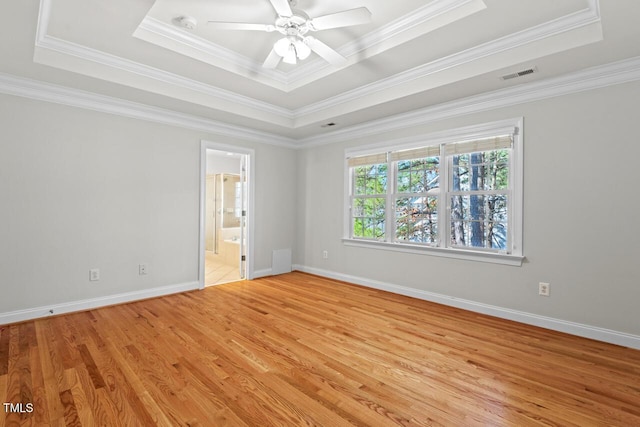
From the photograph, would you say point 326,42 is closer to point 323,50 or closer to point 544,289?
point 323,50

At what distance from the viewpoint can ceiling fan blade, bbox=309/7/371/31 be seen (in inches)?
86.4

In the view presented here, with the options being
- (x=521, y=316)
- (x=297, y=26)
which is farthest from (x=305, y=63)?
(x=521, y=316)

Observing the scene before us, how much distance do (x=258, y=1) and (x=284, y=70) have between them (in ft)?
3.94

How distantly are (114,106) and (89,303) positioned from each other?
2392 mm

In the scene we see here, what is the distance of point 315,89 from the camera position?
3.96 meters

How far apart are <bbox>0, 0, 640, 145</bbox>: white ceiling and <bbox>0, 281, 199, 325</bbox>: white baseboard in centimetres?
244

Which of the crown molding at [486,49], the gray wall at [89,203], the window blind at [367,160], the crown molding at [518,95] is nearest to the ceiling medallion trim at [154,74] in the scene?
the gray wall at [89,203]

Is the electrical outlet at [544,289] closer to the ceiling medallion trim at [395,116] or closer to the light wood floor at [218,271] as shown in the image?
the ceiling medallion trim at [395,116]

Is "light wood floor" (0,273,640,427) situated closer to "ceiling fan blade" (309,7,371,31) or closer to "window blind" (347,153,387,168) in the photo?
"window blind" (347,153,387,168)

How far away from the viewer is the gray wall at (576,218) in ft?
9.09

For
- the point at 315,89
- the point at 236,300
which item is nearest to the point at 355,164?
the point at 315,89

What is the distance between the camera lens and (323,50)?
2.69m

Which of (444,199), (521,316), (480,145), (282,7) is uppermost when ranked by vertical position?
(282,7)

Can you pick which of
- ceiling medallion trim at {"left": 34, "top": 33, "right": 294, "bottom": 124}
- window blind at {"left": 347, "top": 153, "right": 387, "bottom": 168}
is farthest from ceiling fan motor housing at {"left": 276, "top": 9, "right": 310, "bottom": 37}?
window blind at {"left": 347, "top": 153, "right": 387, "bottom": 168}
